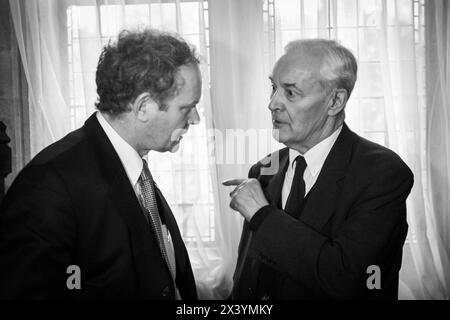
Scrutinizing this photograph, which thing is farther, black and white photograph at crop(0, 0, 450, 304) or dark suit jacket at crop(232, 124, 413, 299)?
dark suit jacket at crop(232, 124, 413, 299)

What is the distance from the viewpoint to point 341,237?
1356 mm

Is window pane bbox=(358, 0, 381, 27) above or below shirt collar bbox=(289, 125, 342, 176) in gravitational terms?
above

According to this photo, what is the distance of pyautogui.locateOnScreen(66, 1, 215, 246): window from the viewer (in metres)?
3.07

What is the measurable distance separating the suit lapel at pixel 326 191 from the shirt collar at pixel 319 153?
0.06m

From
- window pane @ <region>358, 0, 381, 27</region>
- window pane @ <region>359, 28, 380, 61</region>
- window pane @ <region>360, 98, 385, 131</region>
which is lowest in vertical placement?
window pane @ <region>360, 98, 385, 131</region>

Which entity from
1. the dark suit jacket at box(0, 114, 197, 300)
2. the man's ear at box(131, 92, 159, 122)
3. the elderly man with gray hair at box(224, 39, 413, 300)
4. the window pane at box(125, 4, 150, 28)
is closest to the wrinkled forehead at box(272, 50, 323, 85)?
the elderly man with gray hair at box(224, 39, 413, 300)

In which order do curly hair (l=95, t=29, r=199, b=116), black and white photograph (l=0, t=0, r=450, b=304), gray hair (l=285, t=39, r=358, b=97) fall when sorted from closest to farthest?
black and white photograph (l=0, t=0, r=450, b=304), curly hair (l=95, t=29, r=199, b=116), gray hair (l=285, t=39, r=358, b=97)

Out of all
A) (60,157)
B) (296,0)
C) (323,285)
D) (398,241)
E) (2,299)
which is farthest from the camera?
(296,0)

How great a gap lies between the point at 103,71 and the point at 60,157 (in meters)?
0.31

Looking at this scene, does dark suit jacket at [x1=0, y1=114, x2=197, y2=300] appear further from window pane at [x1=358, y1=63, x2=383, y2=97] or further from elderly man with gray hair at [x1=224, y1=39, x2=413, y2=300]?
window pane at [x1=358, y1=63, x2=383, y2=97]

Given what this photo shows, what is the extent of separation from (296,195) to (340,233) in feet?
0.66
